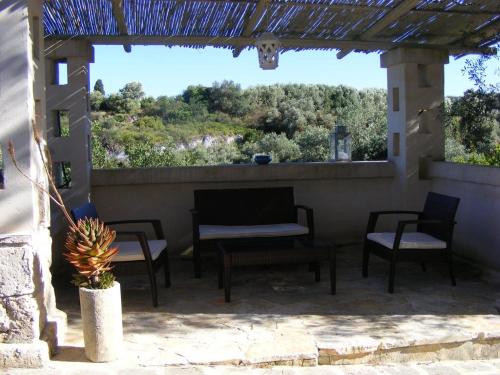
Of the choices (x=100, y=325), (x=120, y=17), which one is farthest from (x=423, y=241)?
(x=120, y=17)

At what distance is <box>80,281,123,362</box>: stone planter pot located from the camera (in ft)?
10.8

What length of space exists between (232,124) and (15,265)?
40.4 ft

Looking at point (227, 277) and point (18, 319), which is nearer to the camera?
point (18, 319)

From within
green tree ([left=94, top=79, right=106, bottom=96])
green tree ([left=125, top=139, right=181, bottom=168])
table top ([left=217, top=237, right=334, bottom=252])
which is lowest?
table top ([left=217, top=237, right=334, bottom=252])

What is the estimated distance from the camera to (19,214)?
3.34m

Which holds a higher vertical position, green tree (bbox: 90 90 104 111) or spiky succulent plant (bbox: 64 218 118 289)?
green tree (bbox: 90 90 104 111)

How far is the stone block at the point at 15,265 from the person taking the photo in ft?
10.6

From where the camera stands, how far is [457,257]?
6.01m

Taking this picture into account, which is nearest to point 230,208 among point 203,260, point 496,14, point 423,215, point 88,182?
point 203,260

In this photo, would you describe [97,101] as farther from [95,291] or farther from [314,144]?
[95,291]

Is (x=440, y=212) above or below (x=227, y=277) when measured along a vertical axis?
above

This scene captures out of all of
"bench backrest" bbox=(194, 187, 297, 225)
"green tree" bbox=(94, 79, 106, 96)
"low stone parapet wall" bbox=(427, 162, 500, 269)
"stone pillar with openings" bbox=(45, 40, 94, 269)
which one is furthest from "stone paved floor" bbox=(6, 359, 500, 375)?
"green tree" bbox=(94, 79, 106, 96)

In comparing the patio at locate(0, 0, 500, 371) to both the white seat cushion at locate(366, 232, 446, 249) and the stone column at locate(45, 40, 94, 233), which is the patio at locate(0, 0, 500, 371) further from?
the white seat cushion at locate(366, 232, 446, 249)

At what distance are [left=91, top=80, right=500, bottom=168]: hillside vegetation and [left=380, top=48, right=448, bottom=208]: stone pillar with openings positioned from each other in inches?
47.6
